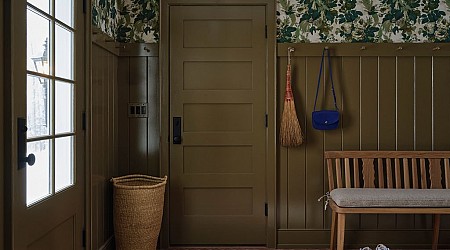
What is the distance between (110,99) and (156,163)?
0.70 metres

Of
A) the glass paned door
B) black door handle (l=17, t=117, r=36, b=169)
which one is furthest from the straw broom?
black door handle (l=17, t=117, r=36, b=169)

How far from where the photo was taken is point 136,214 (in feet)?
12.5

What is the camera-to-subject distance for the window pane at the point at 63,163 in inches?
111

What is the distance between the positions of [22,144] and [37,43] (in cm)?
54

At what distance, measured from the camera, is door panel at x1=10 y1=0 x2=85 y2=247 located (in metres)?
2.24

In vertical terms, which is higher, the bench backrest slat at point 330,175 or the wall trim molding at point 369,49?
the wall trim molding at point 369,49

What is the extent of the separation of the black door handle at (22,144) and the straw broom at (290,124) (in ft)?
7.77

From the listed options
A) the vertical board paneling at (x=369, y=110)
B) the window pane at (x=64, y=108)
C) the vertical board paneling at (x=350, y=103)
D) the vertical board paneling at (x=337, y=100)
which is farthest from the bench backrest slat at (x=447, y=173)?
the window pane at (x=64, y=108)

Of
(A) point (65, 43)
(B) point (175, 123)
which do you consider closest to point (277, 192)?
(B) point (175, 123)

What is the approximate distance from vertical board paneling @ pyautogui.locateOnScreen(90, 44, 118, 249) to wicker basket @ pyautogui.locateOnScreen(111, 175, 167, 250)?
0.11 meters

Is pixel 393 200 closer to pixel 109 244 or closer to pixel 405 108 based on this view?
pixel 405 108

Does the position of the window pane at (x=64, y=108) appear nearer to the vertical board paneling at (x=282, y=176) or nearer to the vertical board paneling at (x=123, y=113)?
the vertical board paneling at (x=123, y=113)

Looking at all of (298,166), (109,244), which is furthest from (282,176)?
(109,244)

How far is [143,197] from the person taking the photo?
12.5 feet
